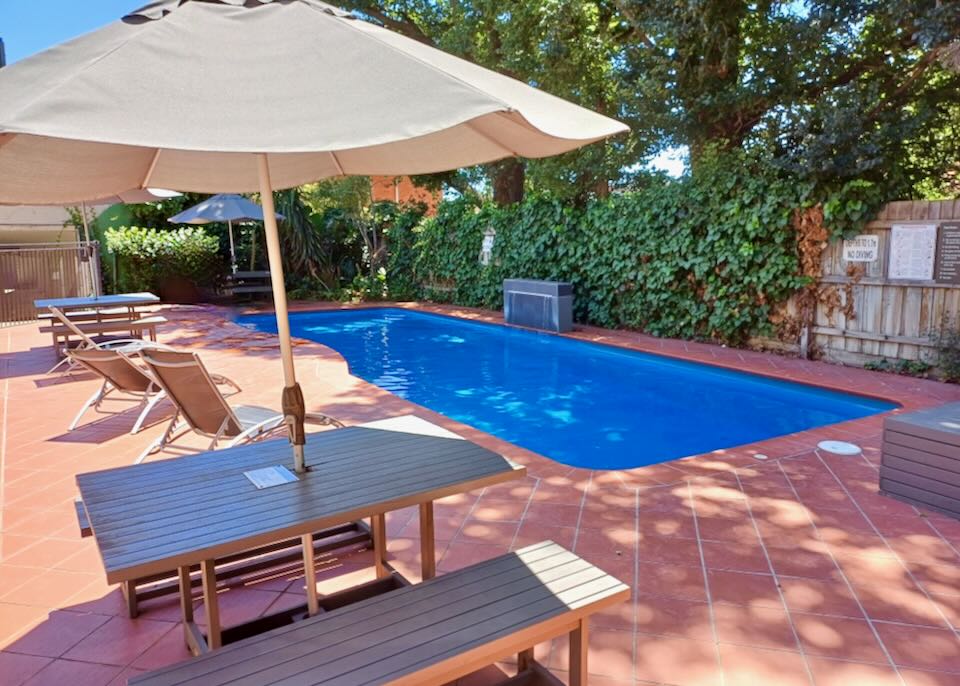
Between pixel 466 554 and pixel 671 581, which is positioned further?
pixel 466 554

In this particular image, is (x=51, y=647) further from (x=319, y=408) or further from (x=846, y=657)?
(x=319, y=408)

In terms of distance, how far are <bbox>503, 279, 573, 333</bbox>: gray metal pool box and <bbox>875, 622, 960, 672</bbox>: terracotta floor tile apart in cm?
840

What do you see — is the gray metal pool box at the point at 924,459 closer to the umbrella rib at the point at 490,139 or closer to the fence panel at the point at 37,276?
the umbrella rib at the point at 490,139

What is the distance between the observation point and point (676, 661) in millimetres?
2459

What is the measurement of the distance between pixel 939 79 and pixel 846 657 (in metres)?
10.5

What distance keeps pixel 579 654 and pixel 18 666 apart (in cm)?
207

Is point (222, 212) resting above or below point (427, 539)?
above

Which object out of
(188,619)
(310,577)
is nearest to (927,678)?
(310,577)

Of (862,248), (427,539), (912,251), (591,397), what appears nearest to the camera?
(427,539)

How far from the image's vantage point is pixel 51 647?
2.59 m

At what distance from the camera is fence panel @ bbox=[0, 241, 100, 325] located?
39.2 ft

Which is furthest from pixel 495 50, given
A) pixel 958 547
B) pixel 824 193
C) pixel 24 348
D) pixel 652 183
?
pixel 958 547

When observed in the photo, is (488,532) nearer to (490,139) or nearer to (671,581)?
(671,581)

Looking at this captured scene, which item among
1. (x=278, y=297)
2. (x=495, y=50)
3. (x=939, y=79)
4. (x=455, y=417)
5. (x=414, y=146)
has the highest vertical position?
(x=495, y=50)
